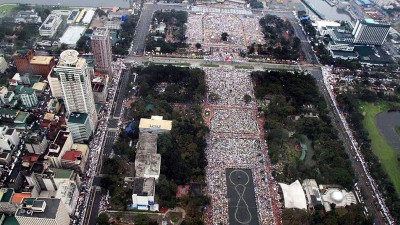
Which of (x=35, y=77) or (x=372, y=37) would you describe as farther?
(x=372, y=37)

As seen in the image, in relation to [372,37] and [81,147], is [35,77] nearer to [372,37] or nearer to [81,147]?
[81,147]

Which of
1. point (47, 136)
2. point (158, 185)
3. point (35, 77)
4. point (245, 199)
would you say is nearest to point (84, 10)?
point (35, 77)

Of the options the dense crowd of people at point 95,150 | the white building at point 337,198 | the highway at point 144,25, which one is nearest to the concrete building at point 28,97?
the dense crowd of people at point 95,150

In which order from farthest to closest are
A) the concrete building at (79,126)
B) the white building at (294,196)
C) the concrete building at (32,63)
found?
the concrete building at (32,63), the concrete building at (79,126), the white building at (294,196)

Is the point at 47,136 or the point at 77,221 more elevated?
the point at 47,136

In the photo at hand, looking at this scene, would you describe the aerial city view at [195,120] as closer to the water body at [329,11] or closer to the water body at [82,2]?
the water body at [82,2]

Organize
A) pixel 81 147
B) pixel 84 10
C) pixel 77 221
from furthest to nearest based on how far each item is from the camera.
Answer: pixel 84 10 < pixel 81 147 < pixel 77 221
